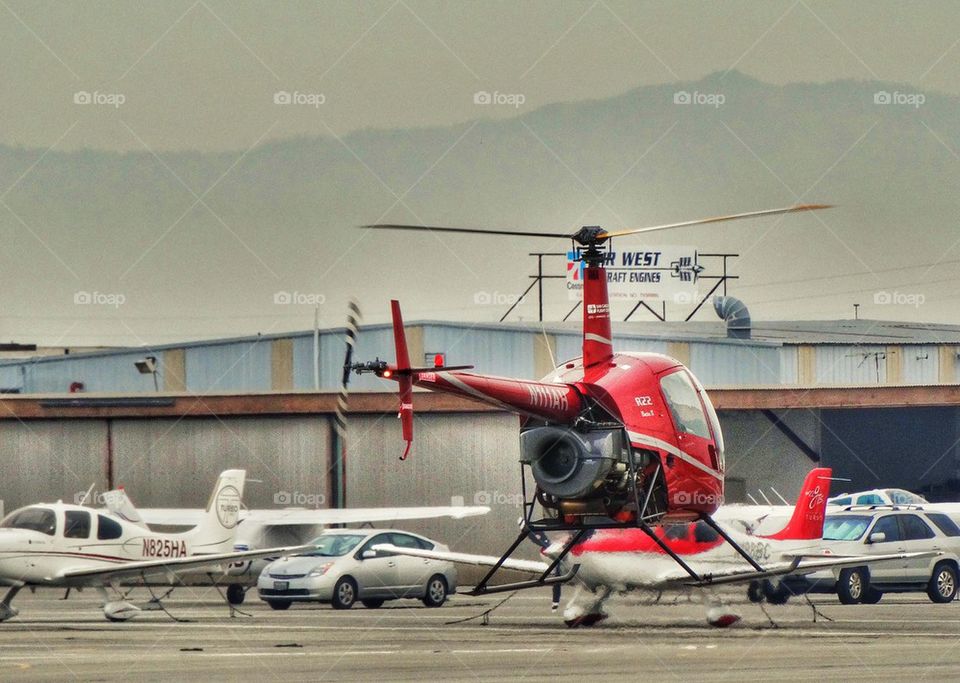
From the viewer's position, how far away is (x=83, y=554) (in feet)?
83.4

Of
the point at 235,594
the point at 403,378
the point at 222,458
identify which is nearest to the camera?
the point at 403,378

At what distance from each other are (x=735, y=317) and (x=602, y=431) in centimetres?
3283

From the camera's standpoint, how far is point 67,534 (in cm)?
2520

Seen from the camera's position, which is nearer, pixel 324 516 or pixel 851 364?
pixel 324 516

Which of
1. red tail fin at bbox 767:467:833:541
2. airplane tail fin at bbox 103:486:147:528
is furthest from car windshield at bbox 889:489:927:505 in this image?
airplane tail fin at bbox 103:486:147:528

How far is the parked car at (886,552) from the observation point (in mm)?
27922

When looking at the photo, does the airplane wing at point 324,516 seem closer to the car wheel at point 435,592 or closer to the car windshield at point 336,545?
the car wheel at point 435,592

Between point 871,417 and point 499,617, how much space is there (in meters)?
29.4

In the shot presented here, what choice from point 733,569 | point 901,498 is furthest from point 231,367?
point 733,569

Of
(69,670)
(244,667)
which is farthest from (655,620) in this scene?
(69,670)

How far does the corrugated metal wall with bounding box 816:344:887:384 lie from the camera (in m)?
49.4

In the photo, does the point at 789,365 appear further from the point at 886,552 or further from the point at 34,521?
the point at 34,521

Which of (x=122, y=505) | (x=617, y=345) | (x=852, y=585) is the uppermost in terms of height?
(x=617, y=345)

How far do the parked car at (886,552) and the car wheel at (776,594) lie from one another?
22 centimetres
